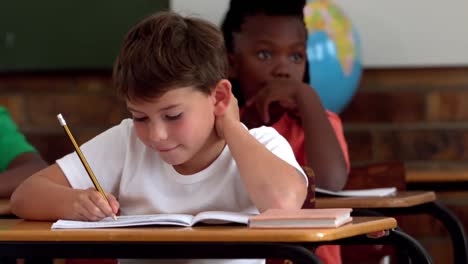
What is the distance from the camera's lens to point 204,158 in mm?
2053

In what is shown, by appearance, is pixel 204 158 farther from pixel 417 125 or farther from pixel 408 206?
pixel 417 125

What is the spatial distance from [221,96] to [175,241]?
495mm

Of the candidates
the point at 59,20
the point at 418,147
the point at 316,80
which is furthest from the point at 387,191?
the point at 59,20

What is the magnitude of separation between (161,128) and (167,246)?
34 cm

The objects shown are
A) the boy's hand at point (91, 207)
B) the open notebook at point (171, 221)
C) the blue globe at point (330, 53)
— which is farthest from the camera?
the blue globe at point (330, 53)

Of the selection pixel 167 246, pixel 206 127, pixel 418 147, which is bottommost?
pixel 418 147

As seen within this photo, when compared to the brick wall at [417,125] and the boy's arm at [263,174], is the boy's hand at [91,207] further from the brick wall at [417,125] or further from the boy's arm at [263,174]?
the brick wall at [417,125]

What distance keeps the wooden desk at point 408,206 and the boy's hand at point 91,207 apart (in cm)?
67

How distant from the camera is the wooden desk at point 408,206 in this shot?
246 centimetres

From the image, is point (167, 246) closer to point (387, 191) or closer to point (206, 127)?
point (206, 127)

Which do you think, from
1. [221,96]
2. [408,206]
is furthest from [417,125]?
[221,96]

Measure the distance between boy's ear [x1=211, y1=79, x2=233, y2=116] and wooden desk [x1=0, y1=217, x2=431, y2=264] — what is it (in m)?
0.37

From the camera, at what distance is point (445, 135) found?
376 centimetres

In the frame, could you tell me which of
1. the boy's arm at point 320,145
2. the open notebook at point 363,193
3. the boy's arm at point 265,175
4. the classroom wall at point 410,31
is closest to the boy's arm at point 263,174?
the boy's arm at point 265,175
